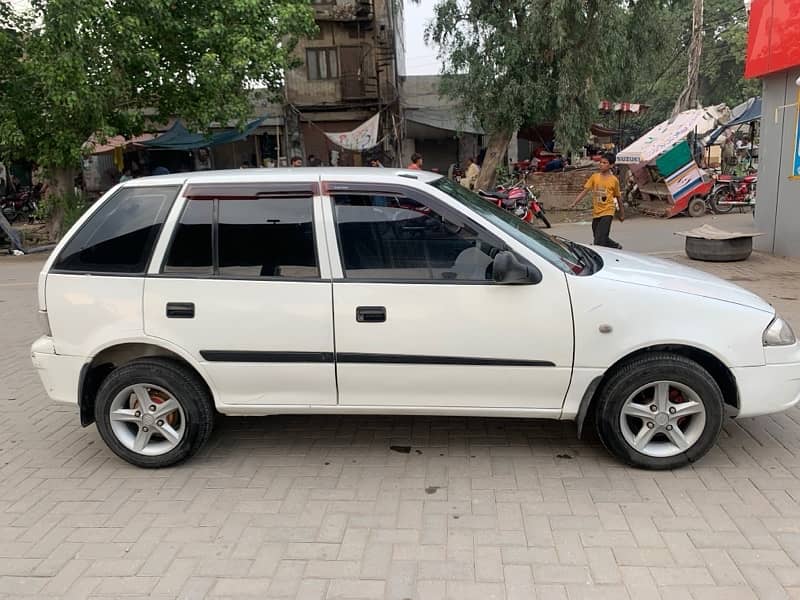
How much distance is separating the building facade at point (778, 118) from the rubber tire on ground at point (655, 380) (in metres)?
7.63

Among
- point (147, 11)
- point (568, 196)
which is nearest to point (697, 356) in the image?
point (147, 11)

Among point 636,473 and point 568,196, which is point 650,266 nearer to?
point 636,473

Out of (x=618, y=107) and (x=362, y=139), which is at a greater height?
(x=618, y=107)

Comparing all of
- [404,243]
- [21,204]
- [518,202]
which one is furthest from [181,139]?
[404,243]

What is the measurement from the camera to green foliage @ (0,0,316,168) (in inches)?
454

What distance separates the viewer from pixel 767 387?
3443 millimetres

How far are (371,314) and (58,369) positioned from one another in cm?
192

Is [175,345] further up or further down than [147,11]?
further down

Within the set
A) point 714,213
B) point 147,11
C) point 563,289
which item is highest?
point 147,11

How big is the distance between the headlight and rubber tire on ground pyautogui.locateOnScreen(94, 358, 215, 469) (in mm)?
3148

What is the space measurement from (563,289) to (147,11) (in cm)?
1191

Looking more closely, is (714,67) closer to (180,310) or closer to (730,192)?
(730,192)

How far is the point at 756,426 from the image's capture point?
4152 millimetres

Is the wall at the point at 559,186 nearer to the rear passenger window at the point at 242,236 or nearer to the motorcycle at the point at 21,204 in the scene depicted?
the motorcycle at the point at 21,204
